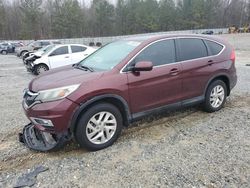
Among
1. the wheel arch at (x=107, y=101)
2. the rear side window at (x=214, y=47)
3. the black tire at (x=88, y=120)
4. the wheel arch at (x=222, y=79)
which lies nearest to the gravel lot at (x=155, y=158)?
the black tire at (x=88, y=120)

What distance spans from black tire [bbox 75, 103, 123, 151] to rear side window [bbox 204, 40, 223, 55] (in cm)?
242

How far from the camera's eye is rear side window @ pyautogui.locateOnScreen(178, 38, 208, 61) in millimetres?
4535

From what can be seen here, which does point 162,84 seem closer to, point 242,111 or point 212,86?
point 212,86

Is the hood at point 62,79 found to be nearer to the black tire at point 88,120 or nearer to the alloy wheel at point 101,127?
the black tire at point 88,120

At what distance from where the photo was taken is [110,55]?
435cm

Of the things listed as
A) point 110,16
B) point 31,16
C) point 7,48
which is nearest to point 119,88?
point 7,48

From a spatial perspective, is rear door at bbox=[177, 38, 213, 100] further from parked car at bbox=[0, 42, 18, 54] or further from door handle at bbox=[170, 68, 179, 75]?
parked car at bbox=[0, 42, 18, 54]

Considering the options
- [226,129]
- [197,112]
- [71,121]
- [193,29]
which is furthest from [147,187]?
[193,29]

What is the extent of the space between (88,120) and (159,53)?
5.55 ft

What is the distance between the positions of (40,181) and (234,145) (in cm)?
276

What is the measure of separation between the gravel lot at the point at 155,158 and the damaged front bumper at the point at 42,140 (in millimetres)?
106

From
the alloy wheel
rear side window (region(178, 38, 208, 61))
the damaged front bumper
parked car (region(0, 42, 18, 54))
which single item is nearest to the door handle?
rear side window (region(178, 38, 208, 61))

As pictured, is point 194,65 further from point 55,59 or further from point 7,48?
point 7,48

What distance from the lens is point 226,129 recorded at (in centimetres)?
432
